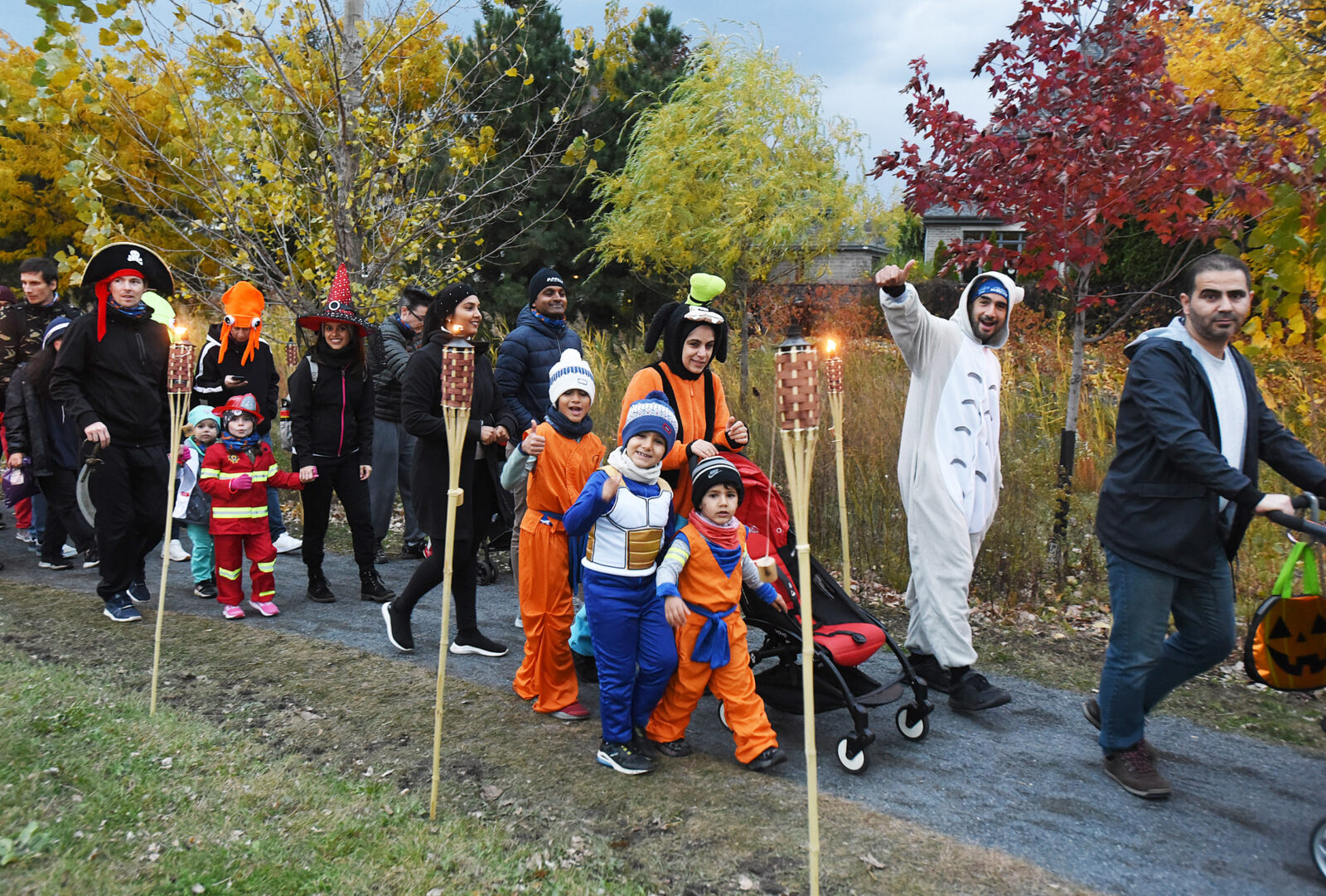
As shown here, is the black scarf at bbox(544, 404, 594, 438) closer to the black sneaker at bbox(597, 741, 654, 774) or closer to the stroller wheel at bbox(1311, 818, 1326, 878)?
the black sneaker at bbox(597, 741, 654, 774)

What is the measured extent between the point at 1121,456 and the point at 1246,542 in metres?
2.89

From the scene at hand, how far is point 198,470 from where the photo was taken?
6.55 m

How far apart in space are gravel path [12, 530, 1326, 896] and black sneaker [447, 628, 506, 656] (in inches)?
6.8

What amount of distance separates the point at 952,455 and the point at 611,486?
1.77 meters

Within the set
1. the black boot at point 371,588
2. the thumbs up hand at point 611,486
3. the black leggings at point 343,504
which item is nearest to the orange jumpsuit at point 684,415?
the thumbs up hand at point 611,486

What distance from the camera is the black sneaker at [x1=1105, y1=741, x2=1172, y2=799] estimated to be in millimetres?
3637

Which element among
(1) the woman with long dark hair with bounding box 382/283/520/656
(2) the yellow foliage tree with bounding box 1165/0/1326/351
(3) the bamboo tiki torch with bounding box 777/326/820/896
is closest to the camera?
(3) the bamboo tiki torch with bounding box 777/326/820/896

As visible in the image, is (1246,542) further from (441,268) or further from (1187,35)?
(441,268)

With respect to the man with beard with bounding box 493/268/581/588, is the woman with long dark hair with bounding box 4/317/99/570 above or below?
below

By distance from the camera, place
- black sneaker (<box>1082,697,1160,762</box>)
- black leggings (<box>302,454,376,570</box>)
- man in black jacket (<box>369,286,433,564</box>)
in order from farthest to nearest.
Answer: man in black jacket (<box>369,286,433,564</box>)
black leggings (<box>302,454,376,570</box>)
black sneaker (<box>1082,697,1160,762</box>)

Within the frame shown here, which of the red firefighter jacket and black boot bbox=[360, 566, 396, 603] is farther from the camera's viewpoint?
black boot bbox=[360, 566, 396, 603]

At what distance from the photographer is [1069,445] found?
6312 millimetres

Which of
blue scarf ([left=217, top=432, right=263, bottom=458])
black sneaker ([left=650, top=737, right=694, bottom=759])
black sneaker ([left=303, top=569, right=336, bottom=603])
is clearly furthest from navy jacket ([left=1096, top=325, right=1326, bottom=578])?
blue scarf ([left=217, top=432, right=263, bottom=458])

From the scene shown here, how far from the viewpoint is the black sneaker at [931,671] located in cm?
470
